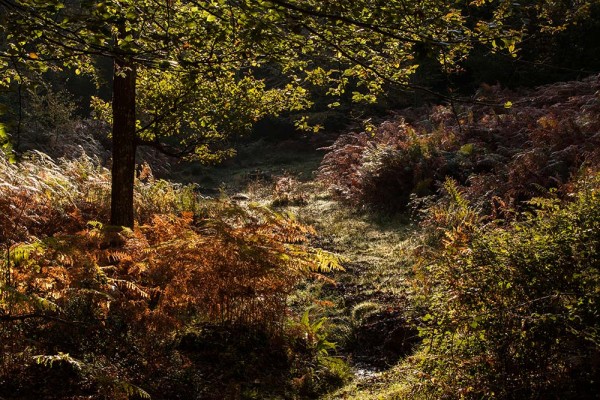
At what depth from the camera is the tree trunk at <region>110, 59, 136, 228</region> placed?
6320 mm

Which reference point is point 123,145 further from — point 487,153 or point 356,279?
point 487,153

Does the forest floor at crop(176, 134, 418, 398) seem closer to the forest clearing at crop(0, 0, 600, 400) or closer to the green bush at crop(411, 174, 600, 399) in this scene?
the forest clearing at crop(0, 0, 600, 400)

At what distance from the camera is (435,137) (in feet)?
43.2

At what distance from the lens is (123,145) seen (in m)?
6.38

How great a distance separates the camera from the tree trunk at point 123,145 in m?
6.32

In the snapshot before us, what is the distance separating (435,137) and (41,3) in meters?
10.8

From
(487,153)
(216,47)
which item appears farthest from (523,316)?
(487,153)

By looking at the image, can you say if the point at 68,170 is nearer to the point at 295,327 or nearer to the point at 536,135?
the point at 295,327

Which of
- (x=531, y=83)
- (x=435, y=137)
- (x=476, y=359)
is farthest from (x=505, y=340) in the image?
(x=531, y=83)

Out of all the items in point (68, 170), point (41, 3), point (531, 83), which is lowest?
point (68, 170)

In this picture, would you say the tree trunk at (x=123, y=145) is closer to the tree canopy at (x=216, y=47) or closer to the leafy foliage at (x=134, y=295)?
the tree canopy at (x=216, y=47)

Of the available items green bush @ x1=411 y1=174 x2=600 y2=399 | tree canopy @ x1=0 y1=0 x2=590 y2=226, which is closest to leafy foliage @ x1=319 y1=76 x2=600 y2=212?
tree canopy @ x1=0 y1=0 x2=590 y2=226

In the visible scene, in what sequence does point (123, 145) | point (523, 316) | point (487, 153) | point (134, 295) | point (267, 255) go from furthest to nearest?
point (487, 153) < point (123, 145) < point (267, 255) < point (134, 295) < point (523, 316)

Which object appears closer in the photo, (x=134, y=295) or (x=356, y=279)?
(x=134, y=295)
